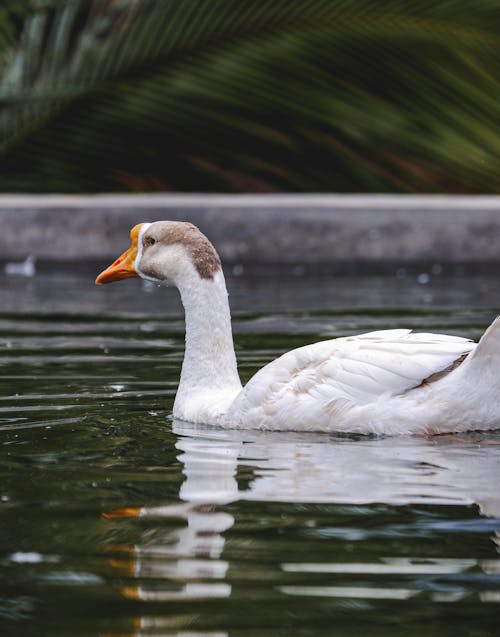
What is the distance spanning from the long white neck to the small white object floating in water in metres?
6.87

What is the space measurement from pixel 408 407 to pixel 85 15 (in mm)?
10335

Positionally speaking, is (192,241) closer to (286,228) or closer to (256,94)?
(286,228)

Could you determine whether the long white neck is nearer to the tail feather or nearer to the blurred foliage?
the tail feather

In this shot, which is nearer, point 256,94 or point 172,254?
point 172,254

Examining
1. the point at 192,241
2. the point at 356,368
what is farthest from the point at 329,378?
the point at 192,241

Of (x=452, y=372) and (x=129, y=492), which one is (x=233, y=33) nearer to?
(x=452, y=372)

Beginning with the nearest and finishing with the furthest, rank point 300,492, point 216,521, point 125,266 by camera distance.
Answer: point 216,521 → point 300,492 → point 125,266

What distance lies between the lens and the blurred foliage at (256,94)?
1356cm

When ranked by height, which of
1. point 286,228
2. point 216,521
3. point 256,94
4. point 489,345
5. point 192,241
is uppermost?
point 256,94

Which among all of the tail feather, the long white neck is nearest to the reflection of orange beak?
the long white neck

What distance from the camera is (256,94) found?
14047 millimetres

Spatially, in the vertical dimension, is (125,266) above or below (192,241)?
below

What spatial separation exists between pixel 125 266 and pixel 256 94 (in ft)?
24.2

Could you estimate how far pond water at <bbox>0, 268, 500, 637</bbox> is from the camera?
144 inches
